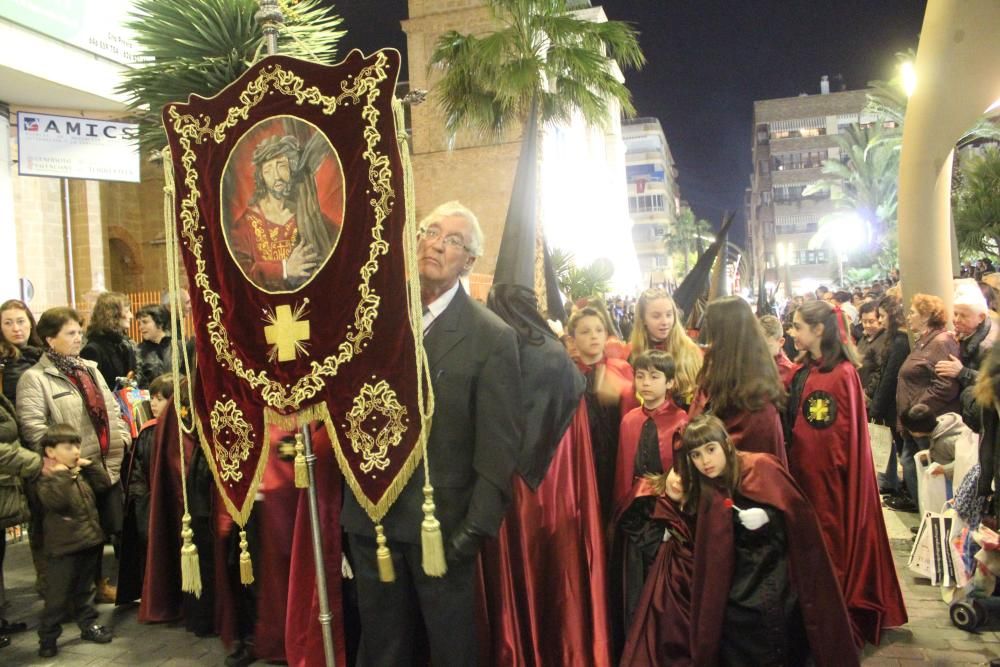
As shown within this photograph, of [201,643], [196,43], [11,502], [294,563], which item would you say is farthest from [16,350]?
[294,563]

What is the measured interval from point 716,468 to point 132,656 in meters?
3.66

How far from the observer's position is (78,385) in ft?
17.6

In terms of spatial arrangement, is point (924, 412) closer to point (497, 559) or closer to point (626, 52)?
point (497, 559)

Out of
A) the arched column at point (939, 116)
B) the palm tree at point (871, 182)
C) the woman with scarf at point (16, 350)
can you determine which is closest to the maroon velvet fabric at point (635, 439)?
the woman with scarf at point (16, 350)

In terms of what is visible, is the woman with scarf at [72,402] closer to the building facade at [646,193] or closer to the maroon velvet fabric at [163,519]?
the maroon velvet fabric at [163,519]

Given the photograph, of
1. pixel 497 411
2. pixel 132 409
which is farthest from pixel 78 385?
pixel 497 411

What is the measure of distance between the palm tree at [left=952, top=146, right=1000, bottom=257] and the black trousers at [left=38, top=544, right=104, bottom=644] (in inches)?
941

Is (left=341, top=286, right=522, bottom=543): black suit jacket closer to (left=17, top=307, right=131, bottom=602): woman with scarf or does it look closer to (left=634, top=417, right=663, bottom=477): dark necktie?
(left=634, top=417, right=663, bottom=477): dark necktie

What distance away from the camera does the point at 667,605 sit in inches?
147

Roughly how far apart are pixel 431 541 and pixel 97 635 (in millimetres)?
3402

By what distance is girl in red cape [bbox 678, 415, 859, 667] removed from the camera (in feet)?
11.5

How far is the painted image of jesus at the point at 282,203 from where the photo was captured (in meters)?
2.96

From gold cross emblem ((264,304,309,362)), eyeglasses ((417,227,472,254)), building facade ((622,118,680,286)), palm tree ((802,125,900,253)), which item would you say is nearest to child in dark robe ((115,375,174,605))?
gold cross emblem ((264,304,309,362))

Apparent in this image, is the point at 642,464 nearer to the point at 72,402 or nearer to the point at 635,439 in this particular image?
the point at 635,439
